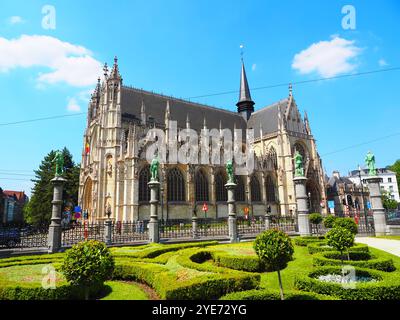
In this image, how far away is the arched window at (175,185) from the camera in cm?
3638

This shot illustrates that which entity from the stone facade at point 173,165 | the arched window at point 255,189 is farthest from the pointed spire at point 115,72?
the arched window at point 255,189

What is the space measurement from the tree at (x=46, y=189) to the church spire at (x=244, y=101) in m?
36.4

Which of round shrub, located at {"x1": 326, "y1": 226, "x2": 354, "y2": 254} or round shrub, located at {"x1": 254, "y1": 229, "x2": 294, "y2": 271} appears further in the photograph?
round shrub, located at {"x1": 326, "y1": 226, "x2": 354, "y2": 254}

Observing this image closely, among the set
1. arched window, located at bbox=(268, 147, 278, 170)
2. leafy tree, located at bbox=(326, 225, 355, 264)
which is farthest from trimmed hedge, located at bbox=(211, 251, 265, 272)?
arched window, located at bbox=(268, 147, 278, 170)

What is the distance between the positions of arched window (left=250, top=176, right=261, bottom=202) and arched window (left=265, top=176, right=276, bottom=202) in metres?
1.95

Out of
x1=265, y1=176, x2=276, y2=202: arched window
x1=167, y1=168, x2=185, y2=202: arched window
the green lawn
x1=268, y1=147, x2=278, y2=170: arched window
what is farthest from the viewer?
x1=268, y1=147, x2=278, y2=170: arched window

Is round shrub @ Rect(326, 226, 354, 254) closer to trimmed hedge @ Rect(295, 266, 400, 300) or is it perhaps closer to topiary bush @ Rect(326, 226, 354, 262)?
topiary bush @ Rect(326, 226, 354, 262)

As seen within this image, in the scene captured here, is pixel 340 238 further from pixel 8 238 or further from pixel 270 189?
pixel 270 189

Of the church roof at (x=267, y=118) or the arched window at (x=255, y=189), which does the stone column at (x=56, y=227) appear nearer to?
the arched window at (x=255, y=189)

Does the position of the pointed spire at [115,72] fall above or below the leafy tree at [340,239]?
above

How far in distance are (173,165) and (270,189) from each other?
18.4 metres

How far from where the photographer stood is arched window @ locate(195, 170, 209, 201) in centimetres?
3834

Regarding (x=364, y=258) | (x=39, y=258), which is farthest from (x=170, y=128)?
(x=364, y=258)
